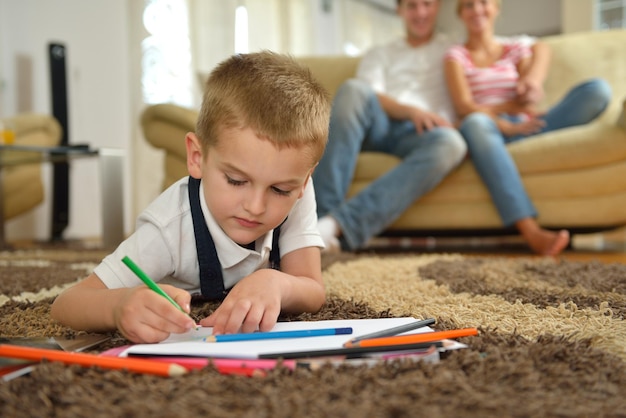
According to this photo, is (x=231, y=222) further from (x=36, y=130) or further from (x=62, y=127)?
(x=62, y=127)

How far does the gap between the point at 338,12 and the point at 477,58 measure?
9.06ft

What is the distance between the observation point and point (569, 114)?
1.96m

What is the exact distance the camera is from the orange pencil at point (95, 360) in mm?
473

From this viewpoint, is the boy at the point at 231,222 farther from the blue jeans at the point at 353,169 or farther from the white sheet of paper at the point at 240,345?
the blue jeans at the point at 353,169

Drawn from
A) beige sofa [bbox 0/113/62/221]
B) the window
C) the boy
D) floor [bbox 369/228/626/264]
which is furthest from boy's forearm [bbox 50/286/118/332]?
the window

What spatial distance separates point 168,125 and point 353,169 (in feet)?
2.21

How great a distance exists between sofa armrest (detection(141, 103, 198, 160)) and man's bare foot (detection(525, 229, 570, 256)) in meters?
1.13

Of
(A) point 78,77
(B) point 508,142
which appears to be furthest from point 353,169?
(A) point 78,77

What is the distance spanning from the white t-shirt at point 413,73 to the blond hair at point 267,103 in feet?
4.88

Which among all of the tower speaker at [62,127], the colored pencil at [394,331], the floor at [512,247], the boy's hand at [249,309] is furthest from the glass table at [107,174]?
the colored pencil at [394,331]

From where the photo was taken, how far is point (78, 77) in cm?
328

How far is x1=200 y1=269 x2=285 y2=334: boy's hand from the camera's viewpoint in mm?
591

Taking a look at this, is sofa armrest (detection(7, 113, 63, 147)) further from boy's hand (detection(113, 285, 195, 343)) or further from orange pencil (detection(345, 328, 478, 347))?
orange pencil (detection(345, 328, 478, 347))

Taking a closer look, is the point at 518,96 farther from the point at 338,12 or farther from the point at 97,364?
the point at 338,12
